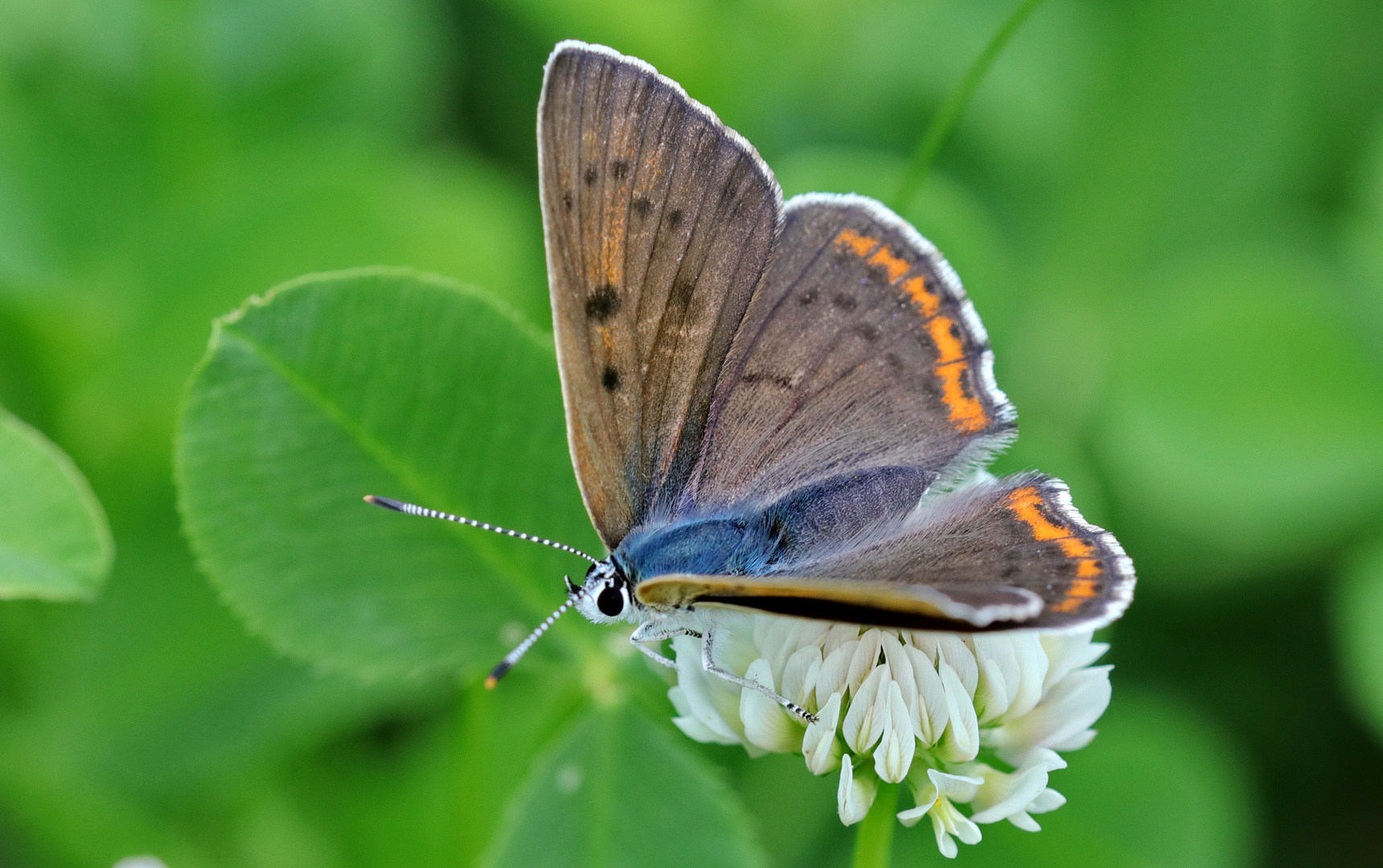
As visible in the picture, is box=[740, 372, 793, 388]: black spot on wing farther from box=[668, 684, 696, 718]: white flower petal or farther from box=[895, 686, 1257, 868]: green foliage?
box=[895, 686, 1257, 868]: green foliage

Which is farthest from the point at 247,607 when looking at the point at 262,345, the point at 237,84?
the point at 237,84

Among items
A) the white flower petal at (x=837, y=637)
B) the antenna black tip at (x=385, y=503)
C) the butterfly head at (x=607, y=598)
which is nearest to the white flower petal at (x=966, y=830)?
the white flower petal at (x=837, y=637)

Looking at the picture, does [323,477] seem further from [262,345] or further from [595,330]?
[595,330]

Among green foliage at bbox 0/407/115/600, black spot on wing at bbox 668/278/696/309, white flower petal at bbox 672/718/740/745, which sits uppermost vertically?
black spot on wing at bbox 668/278/696/309

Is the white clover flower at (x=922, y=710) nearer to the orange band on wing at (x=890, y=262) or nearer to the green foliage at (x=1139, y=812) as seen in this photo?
the orange band on wing at (x=890, y=262)

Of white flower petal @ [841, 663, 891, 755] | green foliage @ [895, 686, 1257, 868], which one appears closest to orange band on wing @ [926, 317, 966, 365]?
white flower petal @ [841, 663, 891, 755]

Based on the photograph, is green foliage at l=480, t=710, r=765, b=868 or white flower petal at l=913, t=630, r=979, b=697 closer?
white flower petal at l=913, t=630, r=979, b=697

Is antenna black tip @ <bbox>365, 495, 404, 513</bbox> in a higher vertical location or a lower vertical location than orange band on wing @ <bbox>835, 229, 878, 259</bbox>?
lower
